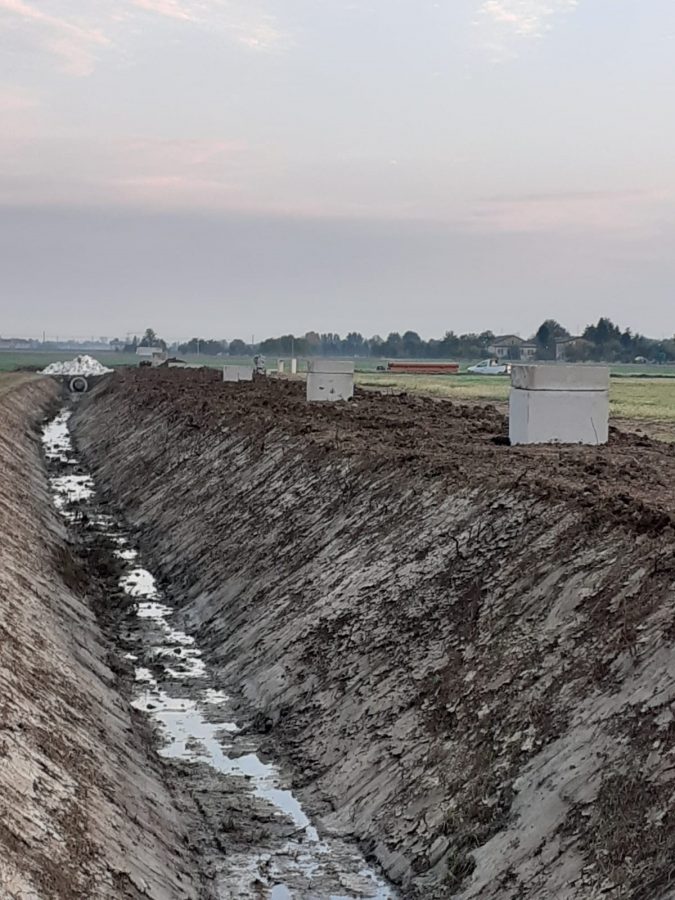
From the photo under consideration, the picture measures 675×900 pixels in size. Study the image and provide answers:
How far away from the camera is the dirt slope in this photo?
8.31 metres

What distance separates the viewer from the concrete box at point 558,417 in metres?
22.6

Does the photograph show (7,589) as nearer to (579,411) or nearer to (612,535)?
(612,535)

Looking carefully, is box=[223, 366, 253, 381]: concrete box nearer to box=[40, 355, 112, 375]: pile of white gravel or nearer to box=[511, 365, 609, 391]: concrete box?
box=[511, 365, 609, 391]: concrete box

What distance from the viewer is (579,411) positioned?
23.0 metres

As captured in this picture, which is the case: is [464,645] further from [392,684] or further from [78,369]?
[78,369]

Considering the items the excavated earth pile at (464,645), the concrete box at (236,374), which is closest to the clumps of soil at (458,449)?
the excavated earth pile at (464,645)

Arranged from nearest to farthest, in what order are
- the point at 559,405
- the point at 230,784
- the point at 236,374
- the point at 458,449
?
the point at 230,784
the point at 458,449
the point at 559,405
the point at 236,374

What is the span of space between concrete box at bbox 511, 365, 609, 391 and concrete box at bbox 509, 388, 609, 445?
136 mm

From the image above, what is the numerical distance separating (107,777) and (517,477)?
816cm

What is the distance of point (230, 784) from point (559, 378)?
11998 millimetres

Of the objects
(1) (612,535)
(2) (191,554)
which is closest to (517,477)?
(1) (612,535)

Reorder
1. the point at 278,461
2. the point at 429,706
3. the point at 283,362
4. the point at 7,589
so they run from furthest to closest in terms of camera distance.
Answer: the point at 283,362 < the point at 278,461 < the point at 7,589 < the point at 429,706

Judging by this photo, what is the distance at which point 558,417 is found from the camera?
2297 centimetres

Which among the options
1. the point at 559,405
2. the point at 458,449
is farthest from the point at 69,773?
the point at 559,405
